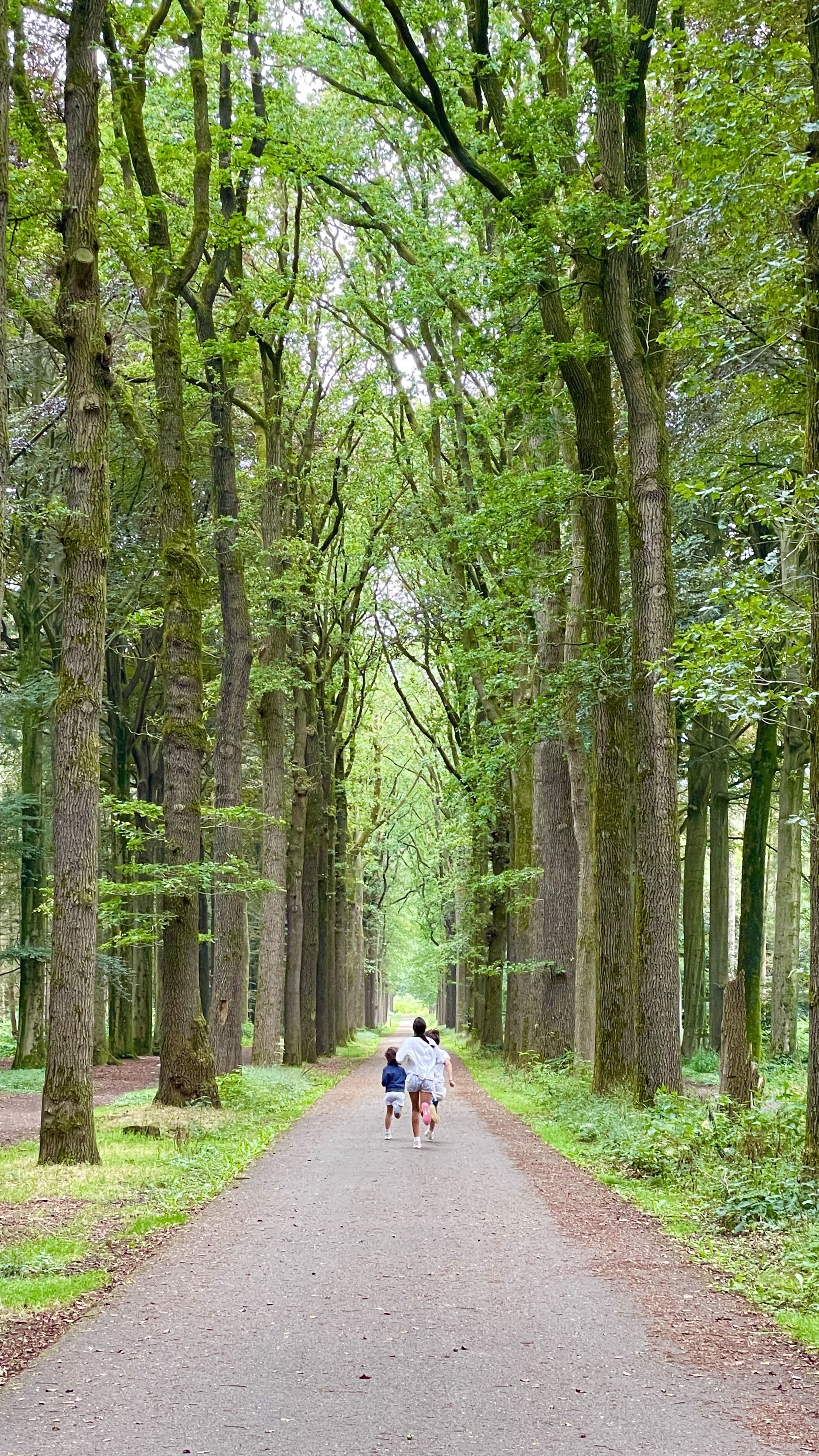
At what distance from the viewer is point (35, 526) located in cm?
2025

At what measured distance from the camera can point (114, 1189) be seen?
955 centimetres

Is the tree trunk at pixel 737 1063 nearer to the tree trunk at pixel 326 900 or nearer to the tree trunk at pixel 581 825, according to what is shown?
the tree trunk at pixel 581 825

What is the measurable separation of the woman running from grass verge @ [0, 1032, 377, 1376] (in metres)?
1.91

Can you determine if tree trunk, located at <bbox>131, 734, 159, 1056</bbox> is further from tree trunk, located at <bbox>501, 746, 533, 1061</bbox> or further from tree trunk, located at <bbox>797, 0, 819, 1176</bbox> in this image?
tree trunk, located at <bbox>797, 0, 819, 1176</bbox>

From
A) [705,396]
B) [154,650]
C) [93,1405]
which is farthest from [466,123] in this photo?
[154,650]

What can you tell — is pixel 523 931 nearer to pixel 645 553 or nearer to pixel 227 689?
pixel 227 689

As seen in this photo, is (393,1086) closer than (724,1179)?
No

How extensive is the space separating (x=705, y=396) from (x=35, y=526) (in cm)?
1169

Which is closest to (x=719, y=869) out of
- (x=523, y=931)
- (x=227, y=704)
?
(x=523, y=931)

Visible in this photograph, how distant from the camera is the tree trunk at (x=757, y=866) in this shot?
66.9 ft

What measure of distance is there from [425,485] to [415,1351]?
76.1 feet

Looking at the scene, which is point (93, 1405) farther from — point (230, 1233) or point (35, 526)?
point (35, 526)

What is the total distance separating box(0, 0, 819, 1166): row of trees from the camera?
10914 mm

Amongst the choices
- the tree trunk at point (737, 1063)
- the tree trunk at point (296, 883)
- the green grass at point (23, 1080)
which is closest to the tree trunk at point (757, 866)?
the tree trunk at point (737, 1063)
